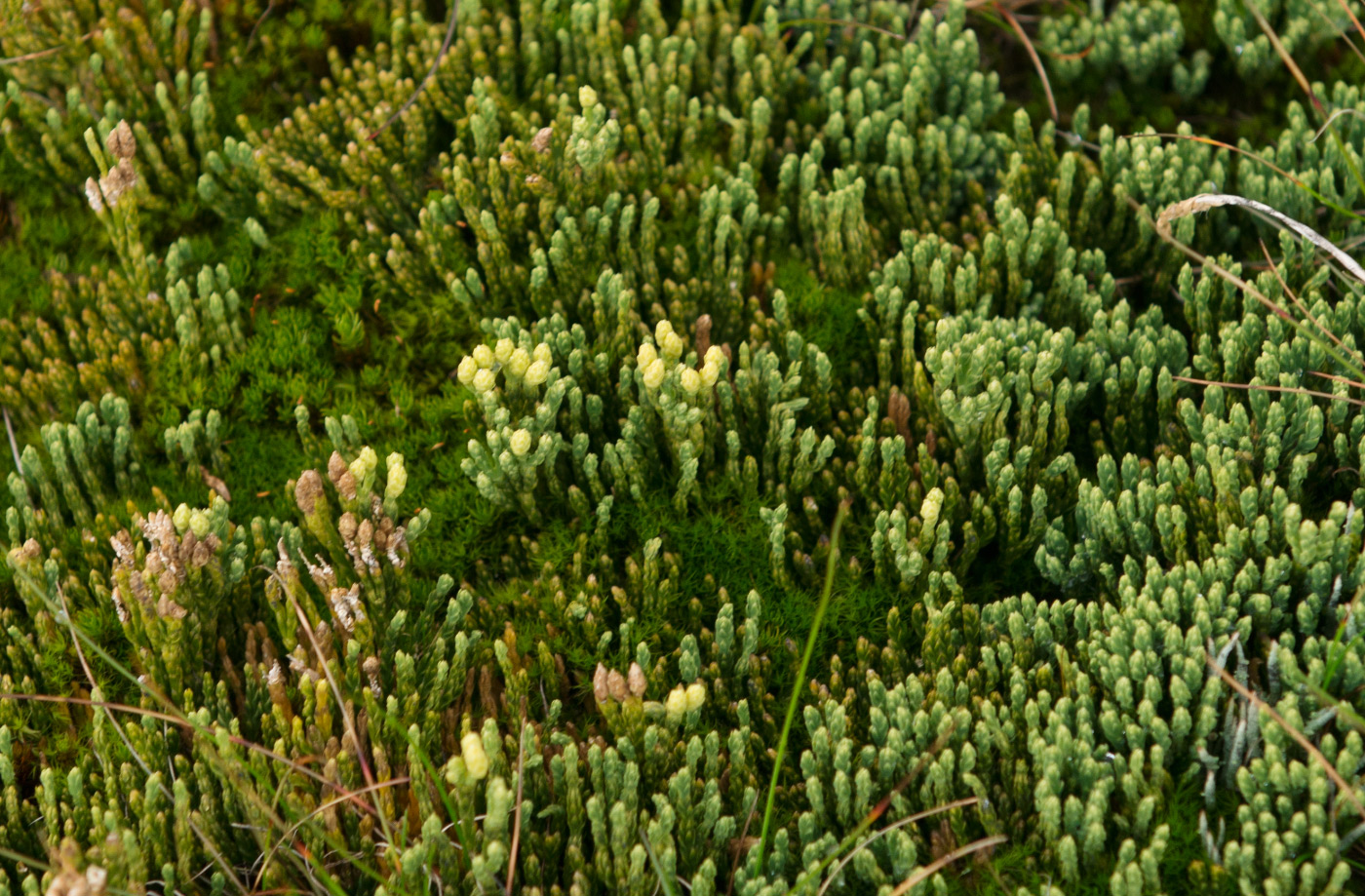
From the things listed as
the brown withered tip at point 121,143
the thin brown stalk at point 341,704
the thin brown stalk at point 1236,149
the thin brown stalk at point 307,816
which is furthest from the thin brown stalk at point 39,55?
the thin brown stalk at point 1236,149

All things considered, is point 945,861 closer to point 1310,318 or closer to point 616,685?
point 616,685

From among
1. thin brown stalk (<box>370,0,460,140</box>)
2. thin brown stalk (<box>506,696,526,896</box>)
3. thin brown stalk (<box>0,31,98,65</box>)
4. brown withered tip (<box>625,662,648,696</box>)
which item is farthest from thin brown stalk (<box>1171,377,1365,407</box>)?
thin brown stalk (<box>0,31,98,65</box>)

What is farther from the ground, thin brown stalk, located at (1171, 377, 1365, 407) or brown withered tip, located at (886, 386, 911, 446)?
thin brown stalk, located at (1171, 377, 1365, 407)

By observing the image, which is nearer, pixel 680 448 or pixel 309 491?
pixel 309 491

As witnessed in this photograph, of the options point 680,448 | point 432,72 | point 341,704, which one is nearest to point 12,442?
point 341,704

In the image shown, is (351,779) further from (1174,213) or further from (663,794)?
(1174,213)

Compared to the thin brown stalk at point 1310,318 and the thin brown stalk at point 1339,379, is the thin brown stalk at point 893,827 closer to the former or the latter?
the thin brown stalk at point 1339,379

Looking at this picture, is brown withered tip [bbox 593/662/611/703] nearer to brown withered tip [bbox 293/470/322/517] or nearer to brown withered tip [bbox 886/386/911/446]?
brown withered tip [bbox 293/470/322/517]

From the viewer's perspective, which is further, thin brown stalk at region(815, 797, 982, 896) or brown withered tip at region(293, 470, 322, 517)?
brown withered tip at region(293, 470, 322, 517)
